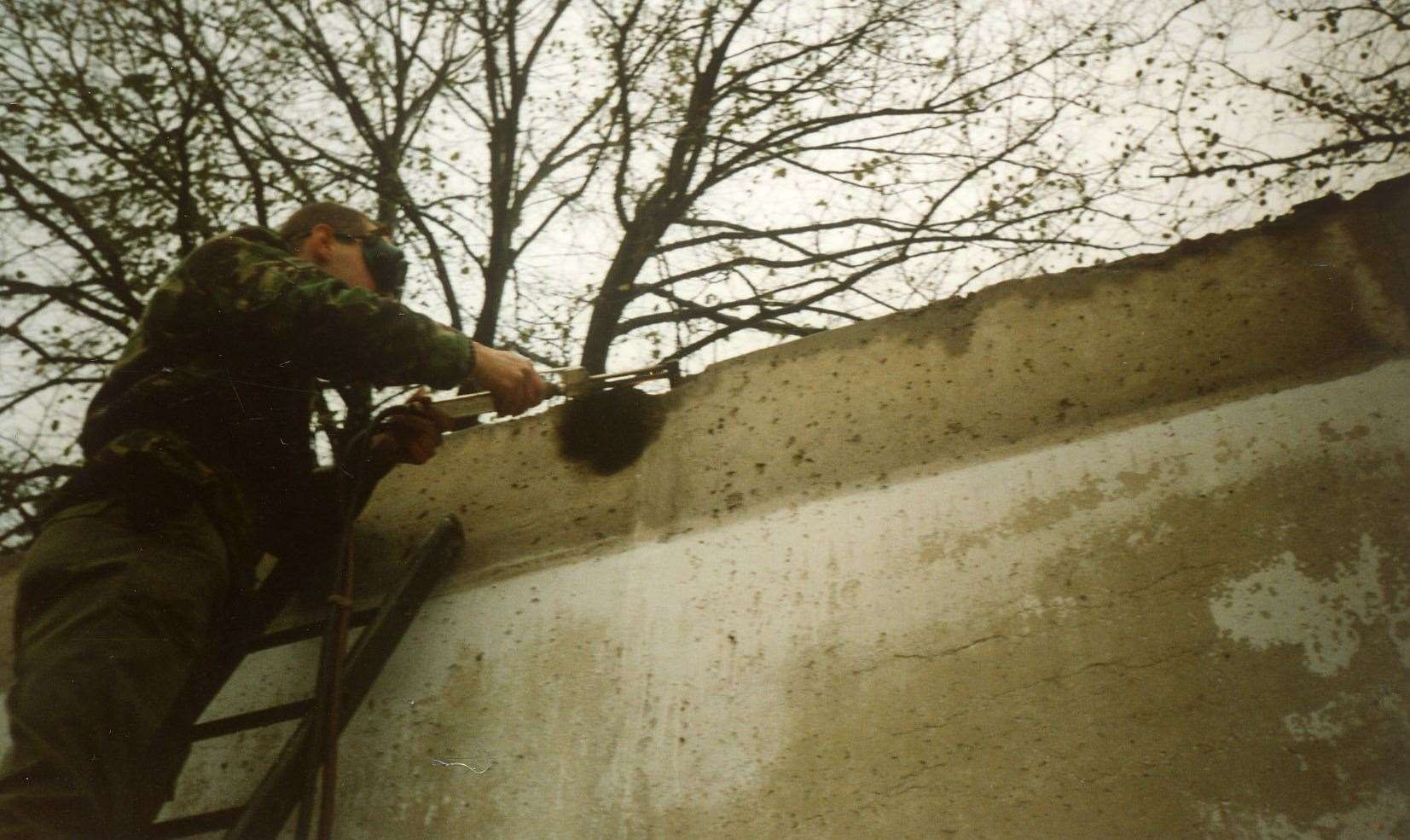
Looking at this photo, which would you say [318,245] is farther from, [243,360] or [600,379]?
[600,379]

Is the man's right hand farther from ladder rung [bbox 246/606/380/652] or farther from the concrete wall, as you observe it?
ladder rung [bbox 246/606/380/652]

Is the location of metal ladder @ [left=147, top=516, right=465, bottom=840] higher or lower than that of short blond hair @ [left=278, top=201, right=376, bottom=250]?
lower

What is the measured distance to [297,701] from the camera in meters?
2.32

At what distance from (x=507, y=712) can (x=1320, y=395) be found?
6.53ft

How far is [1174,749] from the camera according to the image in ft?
5.27

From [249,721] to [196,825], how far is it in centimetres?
23

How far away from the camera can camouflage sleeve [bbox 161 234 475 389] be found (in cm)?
213

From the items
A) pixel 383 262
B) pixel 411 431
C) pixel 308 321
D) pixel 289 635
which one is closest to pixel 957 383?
pixel 411 431

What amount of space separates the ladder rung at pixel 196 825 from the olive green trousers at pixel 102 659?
0.16 ft

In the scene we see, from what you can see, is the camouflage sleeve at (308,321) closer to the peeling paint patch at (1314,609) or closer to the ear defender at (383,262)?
the ear defender at (383,262)

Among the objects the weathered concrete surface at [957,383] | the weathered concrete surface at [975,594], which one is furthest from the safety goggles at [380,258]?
the weathered concrete surface at [975,594]

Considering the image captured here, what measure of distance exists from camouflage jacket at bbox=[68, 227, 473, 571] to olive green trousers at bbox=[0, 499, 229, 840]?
18 cm

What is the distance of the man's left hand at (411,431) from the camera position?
238 centimetres

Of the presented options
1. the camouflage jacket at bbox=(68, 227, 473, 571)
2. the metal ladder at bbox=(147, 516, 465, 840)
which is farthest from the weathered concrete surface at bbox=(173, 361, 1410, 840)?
the camouflage jacket at bbox=(68, 227, 473, 571)
